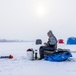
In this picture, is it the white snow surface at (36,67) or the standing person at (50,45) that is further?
the standing person at (50,45)

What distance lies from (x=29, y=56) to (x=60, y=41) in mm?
15837

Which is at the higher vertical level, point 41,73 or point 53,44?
point 53,44

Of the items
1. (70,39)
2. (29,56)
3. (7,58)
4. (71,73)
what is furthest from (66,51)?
(70,39)

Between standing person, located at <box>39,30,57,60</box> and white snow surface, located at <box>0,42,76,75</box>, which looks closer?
white snow surface, located at <box>0,42,76,75</box>

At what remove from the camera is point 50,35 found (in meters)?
10.1

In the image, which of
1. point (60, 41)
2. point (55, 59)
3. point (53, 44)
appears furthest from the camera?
point (60, 41)

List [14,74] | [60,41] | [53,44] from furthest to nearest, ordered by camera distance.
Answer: [60,41] < [53,44] < [14,74]

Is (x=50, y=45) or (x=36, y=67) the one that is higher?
(x=50, y=45)

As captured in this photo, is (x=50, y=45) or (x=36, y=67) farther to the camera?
(x=50, y=45)

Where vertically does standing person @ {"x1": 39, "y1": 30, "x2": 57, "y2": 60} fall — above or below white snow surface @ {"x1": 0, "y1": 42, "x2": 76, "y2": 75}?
above

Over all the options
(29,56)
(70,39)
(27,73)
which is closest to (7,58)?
(29,56)

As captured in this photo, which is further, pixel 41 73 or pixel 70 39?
pixel 70 39

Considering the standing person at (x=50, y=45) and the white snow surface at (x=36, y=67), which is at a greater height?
the standing person at (x=50, y=45)

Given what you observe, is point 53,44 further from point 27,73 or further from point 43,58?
point 27,73
